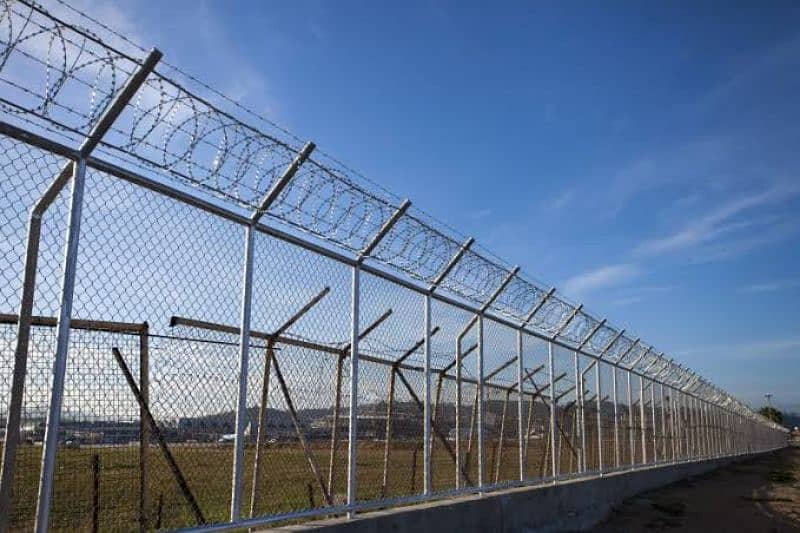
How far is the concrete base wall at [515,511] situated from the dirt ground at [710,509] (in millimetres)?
356

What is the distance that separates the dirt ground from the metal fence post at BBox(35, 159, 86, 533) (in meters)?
9.08

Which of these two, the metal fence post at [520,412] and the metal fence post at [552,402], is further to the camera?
the metal fence post at [552,402]

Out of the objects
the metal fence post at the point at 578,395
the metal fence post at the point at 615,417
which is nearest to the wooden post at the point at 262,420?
the metal fence post at the point at 578,395

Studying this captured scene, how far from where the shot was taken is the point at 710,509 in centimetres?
1371

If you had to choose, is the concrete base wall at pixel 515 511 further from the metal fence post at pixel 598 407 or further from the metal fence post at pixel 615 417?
the metal fence post at pixel 598 407

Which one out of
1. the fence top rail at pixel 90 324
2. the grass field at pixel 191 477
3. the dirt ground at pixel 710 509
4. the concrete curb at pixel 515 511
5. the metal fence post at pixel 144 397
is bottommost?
the dirt ground at pixel 710 509

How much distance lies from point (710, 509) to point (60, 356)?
13306mm

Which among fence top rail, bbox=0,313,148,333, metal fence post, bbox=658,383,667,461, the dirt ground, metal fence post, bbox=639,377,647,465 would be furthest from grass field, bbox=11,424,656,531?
metal fence post, bbox=658,383,667,461

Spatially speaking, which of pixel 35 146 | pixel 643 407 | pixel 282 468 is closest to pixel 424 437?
pixel 282 468

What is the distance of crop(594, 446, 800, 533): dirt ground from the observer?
37.6ft

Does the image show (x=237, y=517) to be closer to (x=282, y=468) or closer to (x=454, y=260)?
→ (x=282, y=468)

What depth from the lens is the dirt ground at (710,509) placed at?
1146 centimetres

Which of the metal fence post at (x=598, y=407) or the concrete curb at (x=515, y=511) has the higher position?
the metal fence post at (x=598, y=407)

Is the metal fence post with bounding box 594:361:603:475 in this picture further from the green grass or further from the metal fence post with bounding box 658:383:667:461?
the metal fence post with bounding box 658:383:667:461
